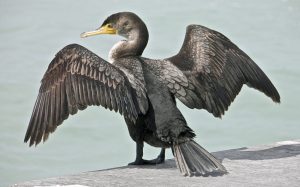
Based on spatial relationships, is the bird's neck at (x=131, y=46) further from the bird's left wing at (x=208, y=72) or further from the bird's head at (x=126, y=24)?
the bird's left wing at (x=208, y=72)

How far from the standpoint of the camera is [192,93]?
5980mm

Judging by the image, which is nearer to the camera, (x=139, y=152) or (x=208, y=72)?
(x=139, y=152)

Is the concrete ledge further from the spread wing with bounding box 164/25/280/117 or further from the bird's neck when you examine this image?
the bird's neck

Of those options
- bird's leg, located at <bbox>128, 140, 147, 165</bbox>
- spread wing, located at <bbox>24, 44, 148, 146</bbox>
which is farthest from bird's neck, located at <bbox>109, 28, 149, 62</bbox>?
bird's leg, located at <bbox>128, 140, 147, 165</bbox>

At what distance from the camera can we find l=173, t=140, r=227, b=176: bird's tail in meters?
5.43

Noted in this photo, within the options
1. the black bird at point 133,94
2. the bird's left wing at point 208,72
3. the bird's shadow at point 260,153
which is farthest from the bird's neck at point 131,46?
the bird's shadow at point 260,153

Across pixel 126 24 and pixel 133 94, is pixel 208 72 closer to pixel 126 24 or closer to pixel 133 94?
pixel 126 24

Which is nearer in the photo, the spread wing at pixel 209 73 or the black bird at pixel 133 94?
the black bird at pixel 133 94

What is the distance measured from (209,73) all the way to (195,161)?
38.1 inches

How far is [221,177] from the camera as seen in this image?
547 centimetres

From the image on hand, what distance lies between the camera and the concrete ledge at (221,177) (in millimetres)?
5254

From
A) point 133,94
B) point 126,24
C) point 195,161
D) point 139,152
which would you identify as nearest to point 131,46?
point 126,24

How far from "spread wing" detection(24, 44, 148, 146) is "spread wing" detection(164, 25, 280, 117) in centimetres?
38

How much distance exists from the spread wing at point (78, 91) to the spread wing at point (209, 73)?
38cm
